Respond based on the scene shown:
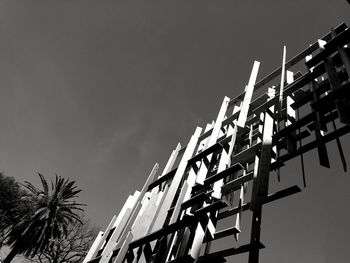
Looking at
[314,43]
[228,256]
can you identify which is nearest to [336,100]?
[314,43]

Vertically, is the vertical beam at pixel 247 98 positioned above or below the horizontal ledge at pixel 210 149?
above

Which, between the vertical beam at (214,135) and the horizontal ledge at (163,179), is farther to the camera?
the horizontal ledge at (163,179)

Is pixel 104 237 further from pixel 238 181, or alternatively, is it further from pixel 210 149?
pixel 238 181

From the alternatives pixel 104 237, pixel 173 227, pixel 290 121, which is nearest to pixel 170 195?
pixel 173 227

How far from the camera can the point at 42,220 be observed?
24953 millimetres

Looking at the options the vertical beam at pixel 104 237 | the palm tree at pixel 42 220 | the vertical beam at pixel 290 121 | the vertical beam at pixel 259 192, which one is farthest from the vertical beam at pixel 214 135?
the palm tree at pixel 42 220

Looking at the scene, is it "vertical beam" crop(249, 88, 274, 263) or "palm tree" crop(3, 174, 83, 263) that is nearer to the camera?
"vertical beam" crop(249, 88, 274, 263)

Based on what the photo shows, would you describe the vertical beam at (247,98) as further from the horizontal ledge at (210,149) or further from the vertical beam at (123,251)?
the vertical beam at (123,251)

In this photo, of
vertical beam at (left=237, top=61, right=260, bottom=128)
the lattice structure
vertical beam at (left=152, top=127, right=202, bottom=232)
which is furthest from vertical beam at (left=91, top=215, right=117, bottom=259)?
vertical beam at (left=237, top=61, right=260, bottom=128)

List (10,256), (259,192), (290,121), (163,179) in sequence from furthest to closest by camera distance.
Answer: (10,256) → (163,179) → (290,121) → (259,192)

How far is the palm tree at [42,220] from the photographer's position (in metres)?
24.6

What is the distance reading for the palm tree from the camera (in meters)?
24.6

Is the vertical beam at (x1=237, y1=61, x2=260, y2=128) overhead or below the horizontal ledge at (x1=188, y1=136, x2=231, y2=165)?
overhead

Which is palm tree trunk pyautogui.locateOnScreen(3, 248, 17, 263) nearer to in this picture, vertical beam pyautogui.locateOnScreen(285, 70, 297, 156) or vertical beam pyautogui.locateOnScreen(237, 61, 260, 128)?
vertical beam pyautogui.locateOnScreen(237, 61, 260, 128)
